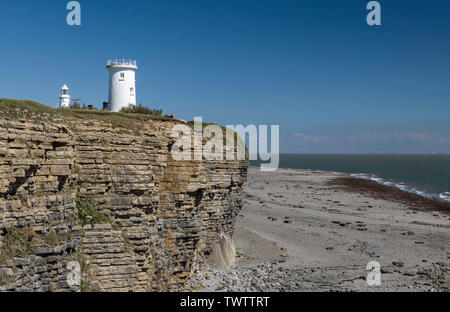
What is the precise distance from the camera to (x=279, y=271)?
32.5 metres

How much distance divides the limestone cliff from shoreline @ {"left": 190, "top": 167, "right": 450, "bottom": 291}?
18.8ft

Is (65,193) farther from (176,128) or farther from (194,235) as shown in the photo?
(194,235)

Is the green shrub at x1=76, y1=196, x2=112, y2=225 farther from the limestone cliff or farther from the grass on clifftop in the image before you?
the grass on clifftop

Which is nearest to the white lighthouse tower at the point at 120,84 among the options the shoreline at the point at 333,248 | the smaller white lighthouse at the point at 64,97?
the smaller white lighthouse at the point at 64,97

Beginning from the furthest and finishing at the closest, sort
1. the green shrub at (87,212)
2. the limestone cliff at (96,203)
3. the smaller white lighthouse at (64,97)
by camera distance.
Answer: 1. the smaller white lighthouse at (64,97)
2. the green shrub at (87,212)
3. the limestone cliff at (96,203)

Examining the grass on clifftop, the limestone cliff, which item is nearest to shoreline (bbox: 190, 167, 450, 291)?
the limestone cliff

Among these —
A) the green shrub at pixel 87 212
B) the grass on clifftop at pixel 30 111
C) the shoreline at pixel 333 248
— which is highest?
the grass on clifftop at pixel 30 111

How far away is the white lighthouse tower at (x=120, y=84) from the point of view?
140 ft

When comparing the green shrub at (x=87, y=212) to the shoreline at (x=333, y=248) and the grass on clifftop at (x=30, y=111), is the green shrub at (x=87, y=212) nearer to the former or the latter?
the grass on clifftop at (x=30, y=111)

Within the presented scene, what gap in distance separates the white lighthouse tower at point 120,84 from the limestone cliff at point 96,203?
19.5 m

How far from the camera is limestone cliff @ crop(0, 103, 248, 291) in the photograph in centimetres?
1455

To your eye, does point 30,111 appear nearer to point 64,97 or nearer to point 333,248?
point 64,97
